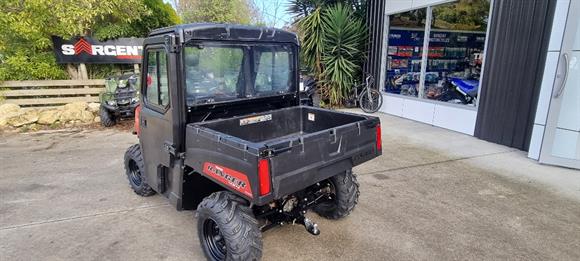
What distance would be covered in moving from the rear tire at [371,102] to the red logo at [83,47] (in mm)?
6673

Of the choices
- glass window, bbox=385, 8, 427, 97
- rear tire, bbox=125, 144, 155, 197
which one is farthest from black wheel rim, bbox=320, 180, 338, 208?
glass window, bbox=385, 8, 427, 97

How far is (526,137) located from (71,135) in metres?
7.88

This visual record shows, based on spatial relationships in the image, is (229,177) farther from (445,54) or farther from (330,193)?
(445,54)

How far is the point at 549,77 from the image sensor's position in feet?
14.7

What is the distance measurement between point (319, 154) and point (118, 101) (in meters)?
5.89

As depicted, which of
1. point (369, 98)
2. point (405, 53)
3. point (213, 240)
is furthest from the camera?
point (369, 98)

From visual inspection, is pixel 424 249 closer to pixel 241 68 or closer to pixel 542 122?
pixel 241 68

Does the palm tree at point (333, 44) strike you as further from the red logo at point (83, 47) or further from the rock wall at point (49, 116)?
the rock wall at point (49, 116)

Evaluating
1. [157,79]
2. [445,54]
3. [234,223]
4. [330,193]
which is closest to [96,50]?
[157,79]

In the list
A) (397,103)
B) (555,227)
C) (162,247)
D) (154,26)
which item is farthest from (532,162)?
(154,26)

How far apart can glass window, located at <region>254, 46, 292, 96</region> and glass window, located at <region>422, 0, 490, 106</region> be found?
4.59 m

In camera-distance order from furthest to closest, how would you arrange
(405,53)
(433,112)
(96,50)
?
(405,53) < (96,50) < (433,112)

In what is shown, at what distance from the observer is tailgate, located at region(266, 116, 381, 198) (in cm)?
194

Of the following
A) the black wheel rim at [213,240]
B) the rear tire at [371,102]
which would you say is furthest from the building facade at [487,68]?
the black wheel rim at [213,240]
